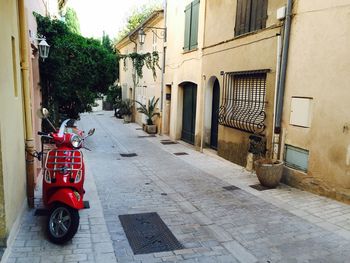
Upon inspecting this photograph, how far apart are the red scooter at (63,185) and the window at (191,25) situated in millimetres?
8377

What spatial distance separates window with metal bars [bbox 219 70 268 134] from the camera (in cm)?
848

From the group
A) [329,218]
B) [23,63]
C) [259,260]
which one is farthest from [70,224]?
[329,218]

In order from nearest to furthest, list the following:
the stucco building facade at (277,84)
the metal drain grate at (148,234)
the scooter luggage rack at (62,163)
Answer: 1. the metal drain grate at (148,234)
2. the scooter luggage rack at (62,163)
3. the stucco building facade at (277,84)

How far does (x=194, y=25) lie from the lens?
12492 mm

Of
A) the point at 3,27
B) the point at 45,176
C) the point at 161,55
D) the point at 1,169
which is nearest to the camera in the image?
the point at 1,169

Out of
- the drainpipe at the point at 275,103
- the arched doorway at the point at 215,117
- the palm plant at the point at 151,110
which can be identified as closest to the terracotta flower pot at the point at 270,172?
the drainpipe at the point at 275,103

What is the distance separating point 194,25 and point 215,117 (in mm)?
3707

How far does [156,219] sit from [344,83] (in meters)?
4.11

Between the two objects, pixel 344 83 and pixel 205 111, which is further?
pixel 205 111

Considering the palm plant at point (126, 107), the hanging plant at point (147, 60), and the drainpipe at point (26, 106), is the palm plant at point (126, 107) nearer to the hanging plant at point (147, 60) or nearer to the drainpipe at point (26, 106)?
the hanging plant at point (147, 60)

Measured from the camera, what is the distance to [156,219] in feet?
18.0

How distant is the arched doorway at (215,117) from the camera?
11.3 meters

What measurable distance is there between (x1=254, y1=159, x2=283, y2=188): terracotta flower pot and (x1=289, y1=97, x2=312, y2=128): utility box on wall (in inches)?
38.1

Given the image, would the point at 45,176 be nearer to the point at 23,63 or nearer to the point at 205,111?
the point at 23,63
